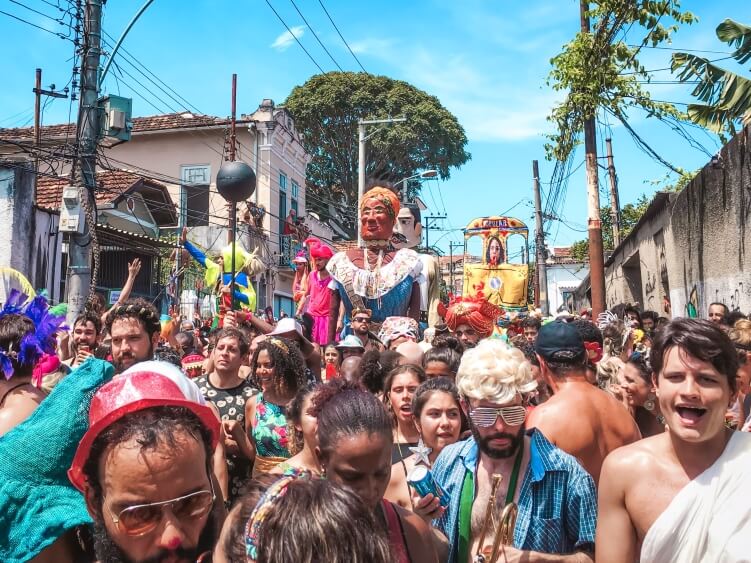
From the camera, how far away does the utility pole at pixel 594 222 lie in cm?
1264

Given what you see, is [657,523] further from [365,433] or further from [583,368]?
[583,368]

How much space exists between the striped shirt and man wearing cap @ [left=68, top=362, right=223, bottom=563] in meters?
1.22

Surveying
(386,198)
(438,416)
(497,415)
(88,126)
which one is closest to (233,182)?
(88,126)

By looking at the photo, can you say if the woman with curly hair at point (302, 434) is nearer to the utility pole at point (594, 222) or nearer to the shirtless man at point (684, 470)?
the shirtless man at point (684, 470)

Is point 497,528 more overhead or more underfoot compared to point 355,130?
more underfoot

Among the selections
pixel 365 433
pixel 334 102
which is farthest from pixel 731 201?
pixel 334 102

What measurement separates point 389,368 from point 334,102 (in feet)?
122

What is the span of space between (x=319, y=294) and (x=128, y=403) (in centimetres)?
612

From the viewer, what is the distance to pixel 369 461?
2307mm

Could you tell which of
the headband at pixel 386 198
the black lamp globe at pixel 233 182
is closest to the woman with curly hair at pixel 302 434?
the headband at pixel 386 198

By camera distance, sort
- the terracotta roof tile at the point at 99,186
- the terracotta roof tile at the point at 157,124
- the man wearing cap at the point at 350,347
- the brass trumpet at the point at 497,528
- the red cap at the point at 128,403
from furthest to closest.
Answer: the terracotta roof tile at the point at 157,124
the terracotta roof tile at the point at 99,186
the man wearing cap at the point at 350,347
the brass trumpet at the point at 497,528
the red cap at the point at 128,403

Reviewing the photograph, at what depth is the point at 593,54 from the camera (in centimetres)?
1241

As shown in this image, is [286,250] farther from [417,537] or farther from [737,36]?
[417,537]

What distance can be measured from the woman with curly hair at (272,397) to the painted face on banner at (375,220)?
2321 mm
